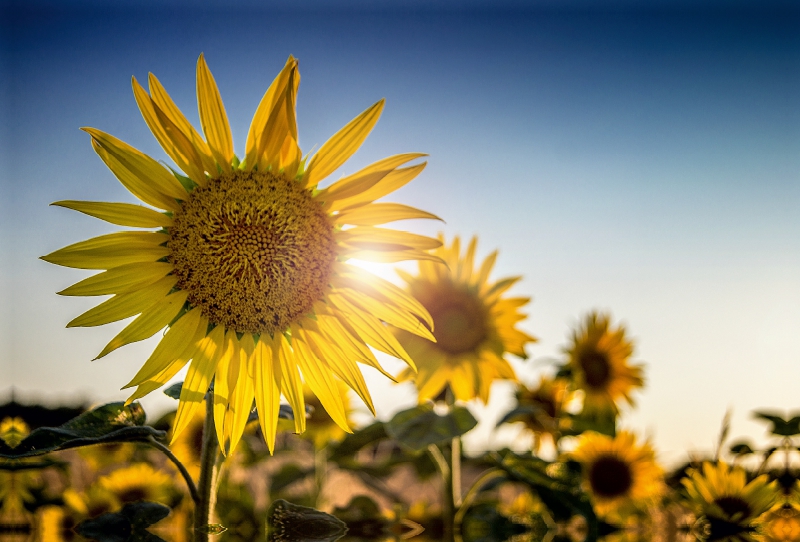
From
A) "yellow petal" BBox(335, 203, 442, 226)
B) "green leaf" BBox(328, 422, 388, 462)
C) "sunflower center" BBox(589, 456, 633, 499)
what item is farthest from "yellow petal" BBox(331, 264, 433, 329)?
"sunflower center" BBox(589, 456, 633, 499)

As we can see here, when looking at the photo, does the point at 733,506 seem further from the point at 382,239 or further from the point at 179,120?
the point at 179,120

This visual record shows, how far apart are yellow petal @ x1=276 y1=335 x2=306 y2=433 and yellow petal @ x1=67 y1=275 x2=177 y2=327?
12.2 inches

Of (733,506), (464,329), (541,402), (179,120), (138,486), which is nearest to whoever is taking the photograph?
(179,120)

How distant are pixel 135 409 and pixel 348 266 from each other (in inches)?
24.7

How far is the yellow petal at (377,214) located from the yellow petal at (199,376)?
1.37 feet

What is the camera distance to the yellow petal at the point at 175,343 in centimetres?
137

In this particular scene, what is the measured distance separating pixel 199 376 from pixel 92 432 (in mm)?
253

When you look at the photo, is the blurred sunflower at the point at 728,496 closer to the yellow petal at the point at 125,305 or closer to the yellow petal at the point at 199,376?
the yellow petal at the point at 199,376

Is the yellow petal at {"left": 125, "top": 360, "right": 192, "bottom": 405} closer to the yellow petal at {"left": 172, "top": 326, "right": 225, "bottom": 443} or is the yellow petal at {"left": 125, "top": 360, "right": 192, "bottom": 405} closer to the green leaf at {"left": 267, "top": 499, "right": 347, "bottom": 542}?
the yellow petal at {"left": 172, "top": 326, "right": 225, "bottom": 443}

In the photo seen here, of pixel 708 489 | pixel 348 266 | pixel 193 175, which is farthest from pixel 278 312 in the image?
pixel 708 489

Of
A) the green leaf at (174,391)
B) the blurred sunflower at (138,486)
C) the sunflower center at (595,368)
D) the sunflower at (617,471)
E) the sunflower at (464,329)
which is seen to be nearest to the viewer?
the green leaf at (174,391)

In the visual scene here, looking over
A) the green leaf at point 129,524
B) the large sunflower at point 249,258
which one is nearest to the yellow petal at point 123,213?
the large sunflower at point 249,258

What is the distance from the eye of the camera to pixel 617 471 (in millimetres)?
3107

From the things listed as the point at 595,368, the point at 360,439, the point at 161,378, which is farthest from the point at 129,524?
the point at 595,368
